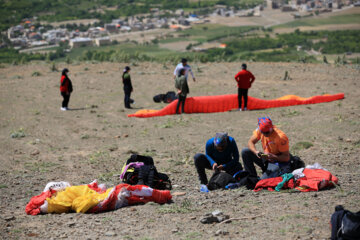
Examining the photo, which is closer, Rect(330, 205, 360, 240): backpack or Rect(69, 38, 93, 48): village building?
Rect(330, 205, 360, 240): backpack

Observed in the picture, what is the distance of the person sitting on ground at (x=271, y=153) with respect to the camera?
8.54 m

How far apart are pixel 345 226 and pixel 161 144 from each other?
8.18 m

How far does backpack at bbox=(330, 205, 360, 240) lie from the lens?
5566 millimetres

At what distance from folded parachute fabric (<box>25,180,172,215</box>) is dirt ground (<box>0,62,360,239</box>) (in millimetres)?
173

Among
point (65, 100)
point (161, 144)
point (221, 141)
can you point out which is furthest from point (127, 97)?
point (221, 141)

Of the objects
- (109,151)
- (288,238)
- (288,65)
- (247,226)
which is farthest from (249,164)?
(288,65)

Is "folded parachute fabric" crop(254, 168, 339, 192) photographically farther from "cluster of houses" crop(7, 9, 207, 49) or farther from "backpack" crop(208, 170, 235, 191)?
"cluster of houses" crop(7, 9, 207, 49)

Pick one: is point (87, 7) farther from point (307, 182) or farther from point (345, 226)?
point (345, 226)

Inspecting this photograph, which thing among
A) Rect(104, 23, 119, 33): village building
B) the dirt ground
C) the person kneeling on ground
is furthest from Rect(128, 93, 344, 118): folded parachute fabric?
Rect(104, 23, 119, 33): village building

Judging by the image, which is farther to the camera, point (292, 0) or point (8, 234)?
point (292, 0)

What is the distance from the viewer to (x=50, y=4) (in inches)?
4493

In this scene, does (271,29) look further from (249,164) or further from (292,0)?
(249,164)

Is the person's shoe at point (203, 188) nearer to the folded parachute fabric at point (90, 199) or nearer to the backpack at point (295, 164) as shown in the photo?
the folded parachute fabric at point (90, 199)

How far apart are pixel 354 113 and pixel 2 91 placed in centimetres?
1583
